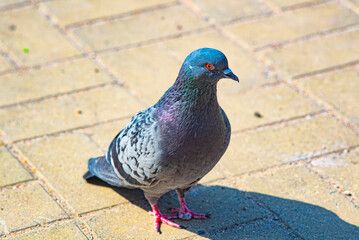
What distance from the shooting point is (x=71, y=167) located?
16.3 feet

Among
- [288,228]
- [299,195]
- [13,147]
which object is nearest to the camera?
[288,228]

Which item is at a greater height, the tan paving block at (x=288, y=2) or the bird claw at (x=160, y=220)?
the tan paving block at (x=288, y=2)

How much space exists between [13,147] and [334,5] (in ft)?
14.9

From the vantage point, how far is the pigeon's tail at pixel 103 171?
176 inches

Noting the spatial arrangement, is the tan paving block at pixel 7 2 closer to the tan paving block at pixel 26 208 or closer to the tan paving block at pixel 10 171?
the tan paving block at pixel 10 171

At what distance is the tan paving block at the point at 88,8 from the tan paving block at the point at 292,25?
1.23 m

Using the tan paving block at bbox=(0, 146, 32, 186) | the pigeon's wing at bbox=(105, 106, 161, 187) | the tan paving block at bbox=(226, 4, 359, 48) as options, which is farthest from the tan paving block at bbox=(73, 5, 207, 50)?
the pigeon's wing at bbox=(105, 106, 161, 187)

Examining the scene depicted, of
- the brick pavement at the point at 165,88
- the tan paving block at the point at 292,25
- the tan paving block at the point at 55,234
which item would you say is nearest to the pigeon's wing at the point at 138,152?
the brick pavement at the point at 165,88

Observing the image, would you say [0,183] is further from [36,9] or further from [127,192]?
[36,9]

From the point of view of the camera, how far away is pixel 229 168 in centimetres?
500

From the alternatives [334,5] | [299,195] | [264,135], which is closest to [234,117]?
[264,135]

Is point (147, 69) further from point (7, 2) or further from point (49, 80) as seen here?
point (7, 2)

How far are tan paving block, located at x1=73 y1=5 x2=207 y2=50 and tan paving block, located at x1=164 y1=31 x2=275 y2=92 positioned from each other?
0.24 meters

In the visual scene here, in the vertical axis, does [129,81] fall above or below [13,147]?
above
